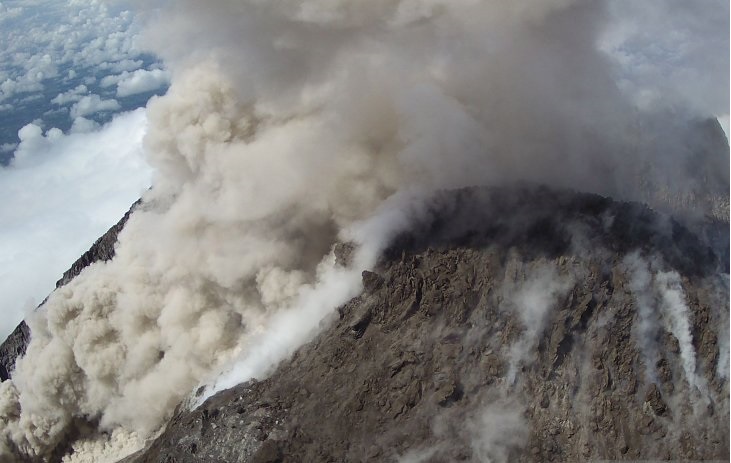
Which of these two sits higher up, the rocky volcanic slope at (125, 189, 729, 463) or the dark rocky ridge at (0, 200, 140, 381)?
the rocky volcanic slope at (125, 189, 729, 463)

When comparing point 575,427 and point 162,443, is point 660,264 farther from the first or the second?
point 162,443

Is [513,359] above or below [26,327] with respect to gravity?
above

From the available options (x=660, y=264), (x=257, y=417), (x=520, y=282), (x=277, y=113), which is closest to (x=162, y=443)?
(x=257, y=417)

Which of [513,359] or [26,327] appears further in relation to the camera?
[26,327]

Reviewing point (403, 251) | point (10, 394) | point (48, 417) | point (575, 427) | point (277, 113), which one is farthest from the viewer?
point (10, 394)

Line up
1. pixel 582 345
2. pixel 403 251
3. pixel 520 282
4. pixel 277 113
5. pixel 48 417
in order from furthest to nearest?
1. pixel 48 417
2. pixel 277 113
3. pixel 403 251
4. pixel 520 282
5. pixel 582 345

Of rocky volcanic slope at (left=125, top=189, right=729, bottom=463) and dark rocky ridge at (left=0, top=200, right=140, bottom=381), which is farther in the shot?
dark rocky ridge at (left=0, top=200, right=140, bottom=381)

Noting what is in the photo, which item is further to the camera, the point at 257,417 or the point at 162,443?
the point at 162,443

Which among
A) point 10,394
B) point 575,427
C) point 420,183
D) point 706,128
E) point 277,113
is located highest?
point 277,113
